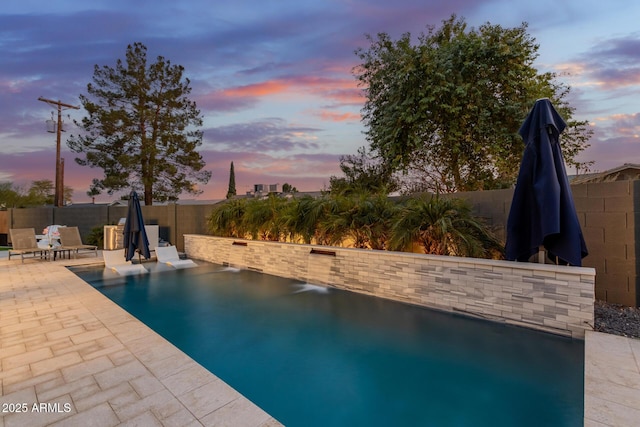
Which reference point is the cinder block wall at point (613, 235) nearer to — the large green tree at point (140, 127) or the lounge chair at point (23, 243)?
the lounge chair at point (23, 243)

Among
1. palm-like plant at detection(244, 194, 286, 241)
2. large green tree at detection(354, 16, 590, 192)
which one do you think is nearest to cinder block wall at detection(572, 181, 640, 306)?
palm-like plant at detection(244, 194, 286, 241)

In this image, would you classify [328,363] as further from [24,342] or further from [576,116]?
[576,116]

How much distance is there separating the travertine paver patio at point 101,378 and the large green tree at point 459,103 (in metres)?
10.2

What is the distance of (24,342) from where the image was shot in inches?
147

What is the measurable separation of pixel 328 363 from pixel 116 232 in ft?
37.9

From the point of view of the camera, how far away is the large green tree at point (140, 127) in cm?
1766

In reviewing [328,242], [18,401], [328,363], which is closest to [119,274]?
[328,242]

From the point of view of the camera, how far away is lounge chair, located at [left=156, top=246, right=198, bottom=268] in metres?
9.05

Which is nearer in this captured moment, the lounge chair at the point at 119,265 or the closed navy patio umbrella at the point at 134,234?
the lounge chair at the point at 119,265

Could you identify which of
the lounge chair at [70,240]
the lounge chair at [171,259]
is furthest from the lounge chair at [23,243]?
the lounge chair at [171,259]

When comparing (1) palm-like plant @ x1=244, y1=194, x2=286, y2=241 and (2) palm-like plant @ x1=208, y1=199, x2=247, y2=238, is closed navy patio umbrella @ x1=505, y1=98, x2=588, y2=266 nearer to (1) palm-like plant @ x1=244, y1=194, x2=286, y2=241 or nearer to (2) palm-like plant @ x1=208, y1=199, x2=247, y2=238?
(1) palm-like plant @ x1=244, y1=194, x2=286, y2=241

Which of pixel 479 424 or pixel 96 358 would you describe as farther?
pixel 96 358

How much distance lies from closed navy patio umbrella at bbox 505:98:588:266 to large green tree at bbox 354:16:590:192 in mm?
6823

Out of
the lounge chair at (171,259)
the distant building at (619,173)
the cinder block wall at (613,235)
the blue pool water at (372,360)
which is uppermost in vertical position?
the distant building at (619,173)
